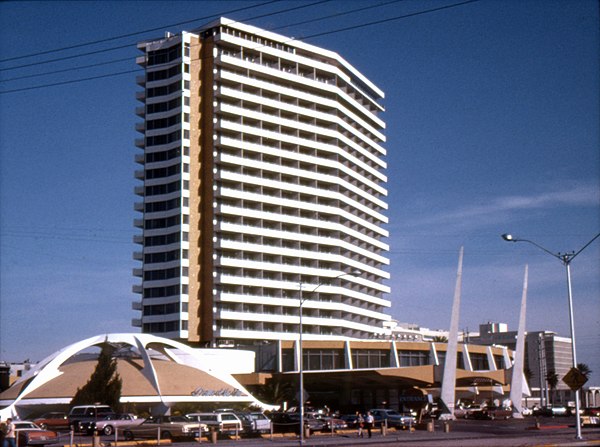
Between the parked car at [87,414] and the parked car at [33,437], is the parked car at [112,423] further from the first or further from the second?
the parked car at [33,437]

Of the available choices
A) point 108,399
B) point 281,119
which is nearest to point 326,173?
point 281,119

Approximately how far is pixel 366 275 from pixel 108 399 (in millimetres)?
82581

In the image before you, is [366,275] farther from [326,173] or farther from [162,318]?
[162,318]

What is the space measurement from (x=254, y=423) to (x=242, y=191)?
7031 cm

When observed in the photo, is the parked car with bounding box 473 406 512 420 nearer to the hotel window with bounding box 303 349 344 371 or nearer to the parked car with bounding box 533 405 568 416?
the parked car with bounding box 533 405 568 416

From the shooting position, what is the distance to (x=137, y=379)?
82.8 m

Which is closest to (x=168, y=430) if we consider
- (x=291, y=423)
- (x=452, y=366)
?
(x=291, y=423)

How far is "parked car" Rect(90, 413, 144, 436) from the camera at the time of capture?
5784 centimetres

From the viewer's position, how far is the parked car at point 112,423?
57844 mm

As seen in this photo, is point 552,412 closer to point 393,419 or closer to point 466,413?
point 466,413

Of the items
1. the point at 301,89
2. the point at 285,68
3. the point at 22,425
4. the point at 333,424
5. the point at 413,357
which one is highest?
the point at 285,68

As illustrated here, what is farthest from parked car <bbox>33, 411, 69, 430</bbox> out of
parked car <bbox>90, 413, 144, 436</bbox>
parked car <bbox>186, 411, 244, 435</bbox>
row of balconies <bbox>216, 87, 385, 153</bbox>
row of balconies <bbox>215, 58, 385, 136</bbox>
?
row of balconies <bbox>215, 58, 385, 136</bbox>

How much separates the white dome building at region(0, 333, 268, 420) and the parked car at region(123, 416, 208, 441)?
26944 mm

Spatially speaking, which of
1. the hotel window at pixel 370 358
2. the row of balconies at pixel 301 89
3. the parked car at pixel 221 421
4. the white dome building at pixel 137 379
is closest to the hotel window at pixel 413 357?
the hotel window at pixel 370 358
